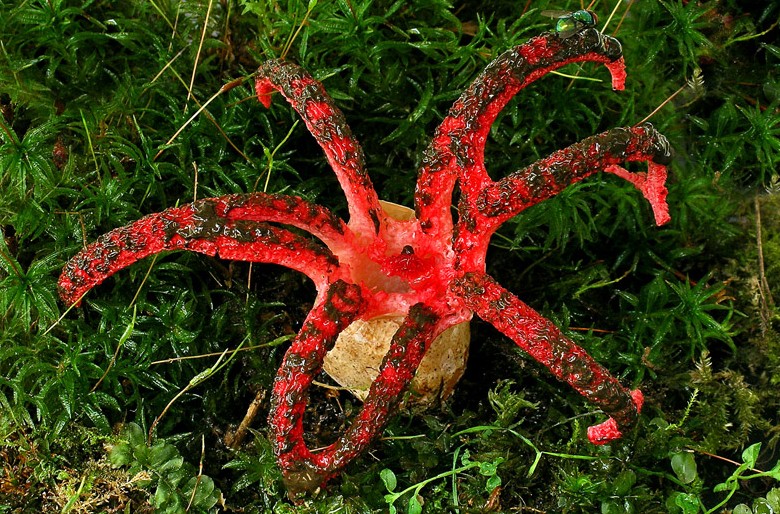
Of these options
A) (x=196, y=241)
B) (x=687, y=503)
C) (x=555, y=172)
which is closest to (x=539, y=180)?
(x=555, y=172)

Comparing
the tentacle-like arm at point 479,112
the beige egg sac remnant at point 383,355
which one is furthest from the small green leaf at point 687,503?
the tentacle-like arm at point 479,112

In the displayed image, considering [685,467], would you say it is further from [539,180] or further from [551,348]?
[539,180]

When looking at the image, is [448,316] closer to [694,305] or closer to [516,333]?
[516,333]

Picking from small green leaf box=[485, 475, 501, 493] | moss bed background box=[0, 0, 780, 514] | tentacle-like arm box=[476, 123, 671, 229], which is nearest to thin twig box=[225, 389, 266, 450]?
moss bed background box=[0, 0, 780, 514]

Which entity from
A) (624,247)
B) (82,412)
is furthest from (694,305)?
(82,412)

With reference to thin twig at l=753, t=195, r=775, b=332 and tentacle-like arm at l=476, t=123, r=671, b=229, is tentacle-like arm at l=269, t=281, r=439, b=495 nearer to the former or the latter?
tentacle-like arm at l=476, t=123, r=671, b=229

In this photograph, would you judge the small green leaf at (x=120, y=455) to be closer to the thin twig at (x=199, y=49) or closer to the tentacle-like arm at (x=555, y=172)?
the thin twig at (x=199, y=49)
